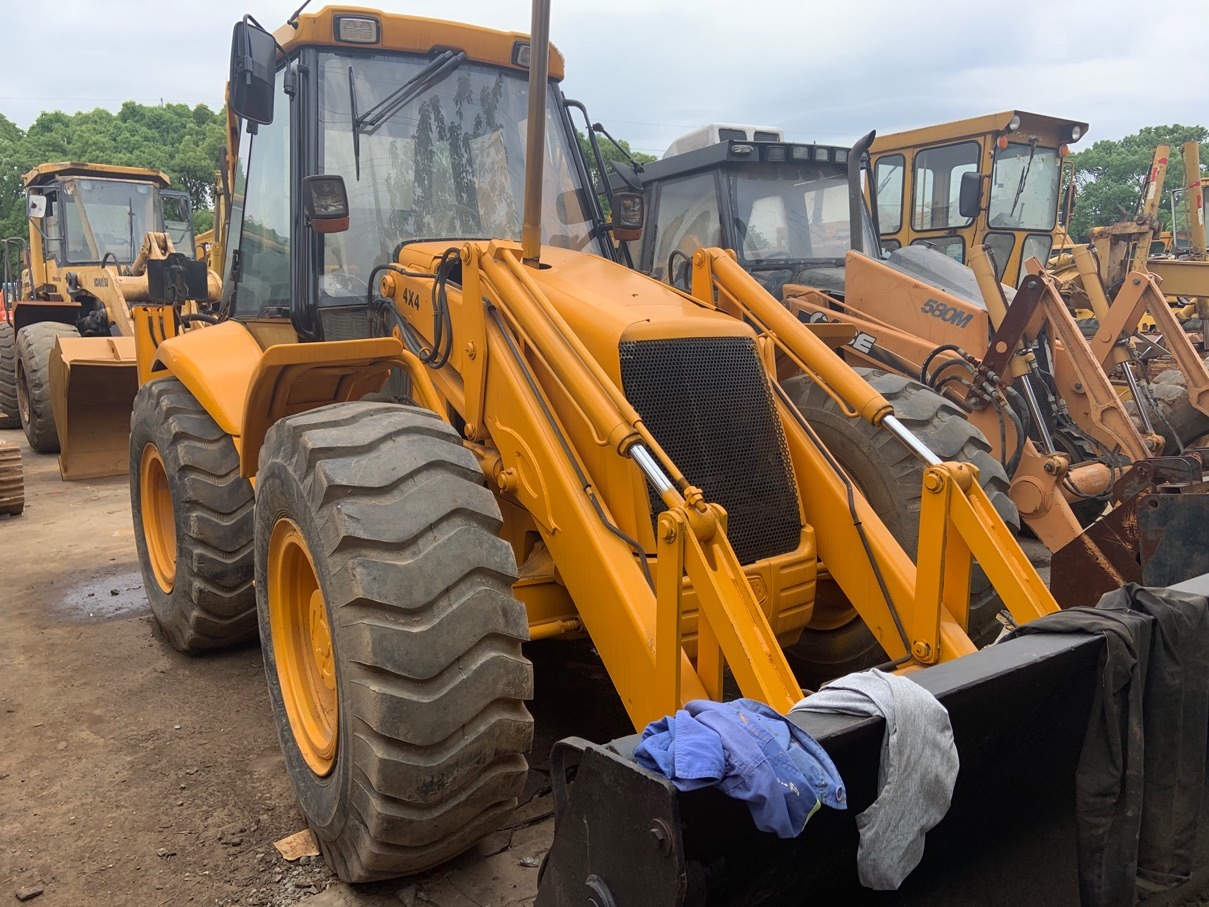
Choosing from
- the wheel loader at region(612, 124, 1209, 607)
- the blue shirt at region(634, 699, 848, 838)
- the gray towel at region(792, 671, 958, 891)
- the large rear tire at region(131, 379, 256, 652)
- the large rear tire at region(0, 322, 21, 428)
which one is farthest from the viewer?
the large rear tire at region(0, 322, 21, 428)

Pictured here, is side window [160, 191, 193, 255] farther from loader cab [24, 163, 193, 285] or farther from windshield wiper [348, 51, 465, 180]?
windshield wiper [348, 51, 465, 180]

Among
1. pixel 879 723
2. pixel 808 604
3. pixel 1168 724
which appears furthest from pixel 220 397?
pixel 1168 724

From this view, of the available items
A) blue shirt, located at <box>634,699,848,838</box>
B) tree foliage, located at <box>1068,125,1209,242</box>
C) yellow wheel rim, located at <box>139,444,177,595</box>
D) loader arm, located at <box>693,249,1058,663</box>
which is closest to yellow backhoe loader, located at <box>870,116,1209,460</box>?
loader arm, located at <box>693,249,1058,663</box>

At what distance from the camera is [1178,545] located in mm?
3717

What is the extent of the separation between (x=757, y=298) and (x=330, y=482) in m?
1.86

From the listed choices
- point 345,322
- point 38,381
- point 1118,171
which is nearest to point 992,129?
point 345,322

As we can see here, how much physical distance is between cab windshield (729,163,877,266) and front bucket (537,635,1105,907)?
6264mm

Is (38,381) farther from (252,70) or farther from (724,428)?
(724,428)

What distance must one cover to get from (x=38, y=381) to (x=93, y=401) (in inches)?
105

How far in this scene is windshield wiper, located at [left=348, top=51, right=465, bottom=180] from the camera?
3988 millimetres

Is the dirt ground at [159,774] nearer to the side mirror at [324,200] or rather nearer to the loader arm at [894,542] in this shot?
the loader arm at [894,542]

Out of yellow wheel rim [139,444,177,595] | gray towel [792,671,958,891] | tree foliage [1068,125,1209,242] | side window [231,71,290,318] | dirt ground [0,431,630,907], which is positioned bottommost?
dirt ground [0,431,630,907]

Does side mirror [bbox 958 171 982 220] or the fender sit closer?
the fender

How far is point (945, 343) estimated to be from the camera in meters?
6.87
